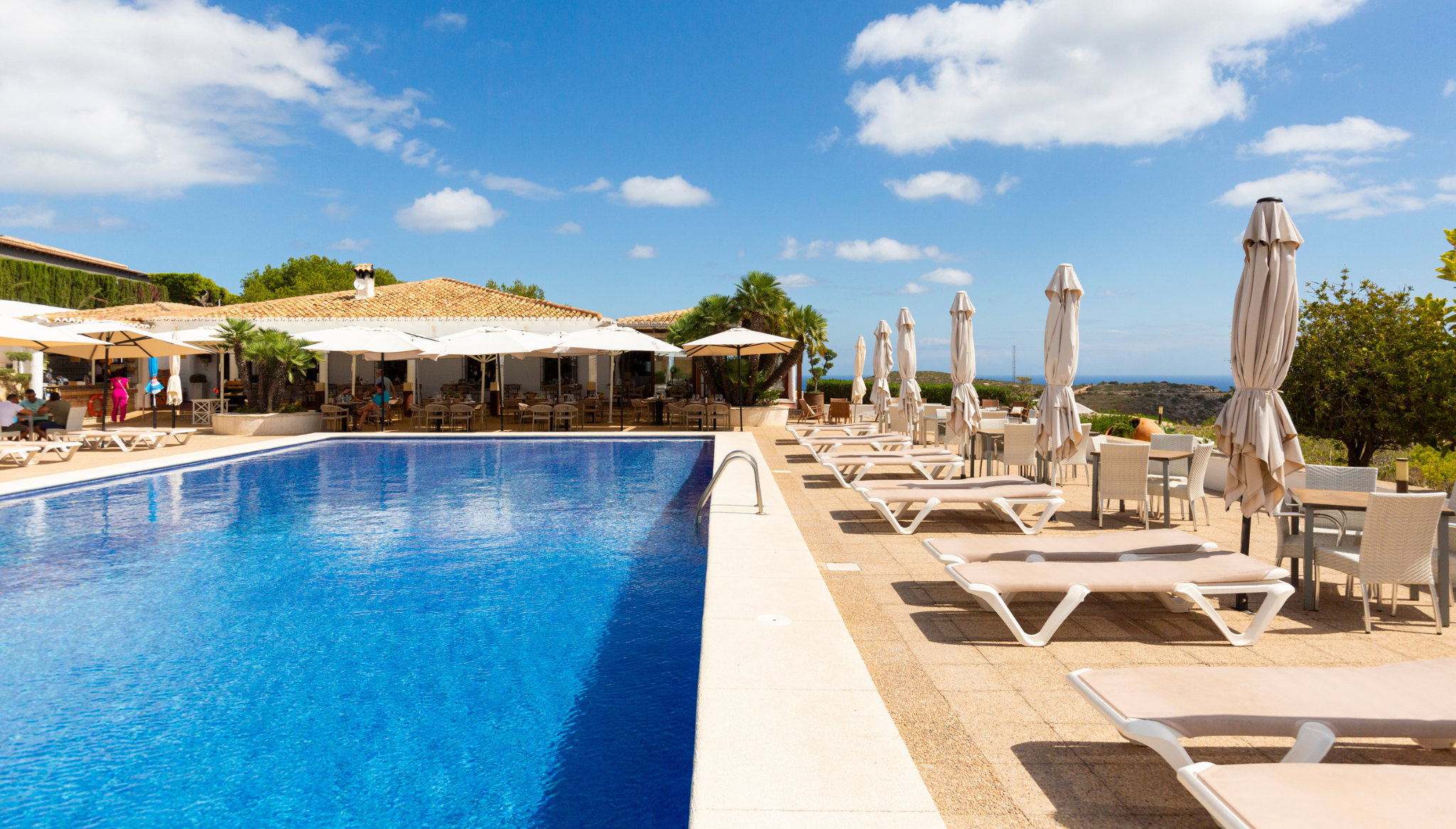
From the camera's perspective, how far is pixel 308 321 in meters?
21.5

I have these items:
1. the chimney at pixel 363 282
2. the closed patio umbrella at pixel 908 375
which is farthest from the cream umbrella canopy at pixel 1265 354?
the chimney at pixel 363 282

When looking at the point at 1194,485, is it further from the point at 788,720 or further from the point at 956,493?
the point at 788,720

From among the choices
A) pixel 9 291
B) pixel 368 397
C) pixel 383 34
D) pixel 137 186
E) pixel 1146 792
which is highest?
pixel 383 34

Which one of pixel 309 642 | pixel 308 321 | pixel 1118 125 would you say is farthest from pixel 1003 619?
pixel 308 321

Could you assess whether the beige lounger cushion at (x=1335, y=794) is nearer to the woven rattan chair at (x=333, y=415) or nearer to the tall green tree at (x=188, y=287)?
the woven rattan chair at (x=333, y=415)

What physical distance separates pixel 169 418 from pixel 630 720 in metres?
21.9

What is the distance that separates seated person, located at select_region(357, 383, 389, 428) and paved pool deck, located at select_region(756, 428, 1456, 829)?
47.7 ft

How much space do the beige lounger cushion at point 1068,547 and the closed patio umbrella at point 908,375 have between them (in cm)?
798

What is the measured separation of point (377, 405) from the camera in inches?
684

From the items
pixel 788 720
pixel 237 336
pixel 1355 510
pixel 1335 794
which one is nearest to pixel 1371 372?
pixel 1355 510

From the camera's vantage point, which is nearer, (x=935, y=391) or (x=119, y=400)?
(x=119, y=400)

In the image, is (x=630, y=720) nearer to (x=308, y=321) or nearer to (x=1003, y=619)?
(x=1003, y=619)

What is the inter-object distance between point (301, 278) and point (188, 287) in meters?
10.4

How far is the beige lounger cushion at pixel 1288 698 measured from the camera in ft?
7.53
